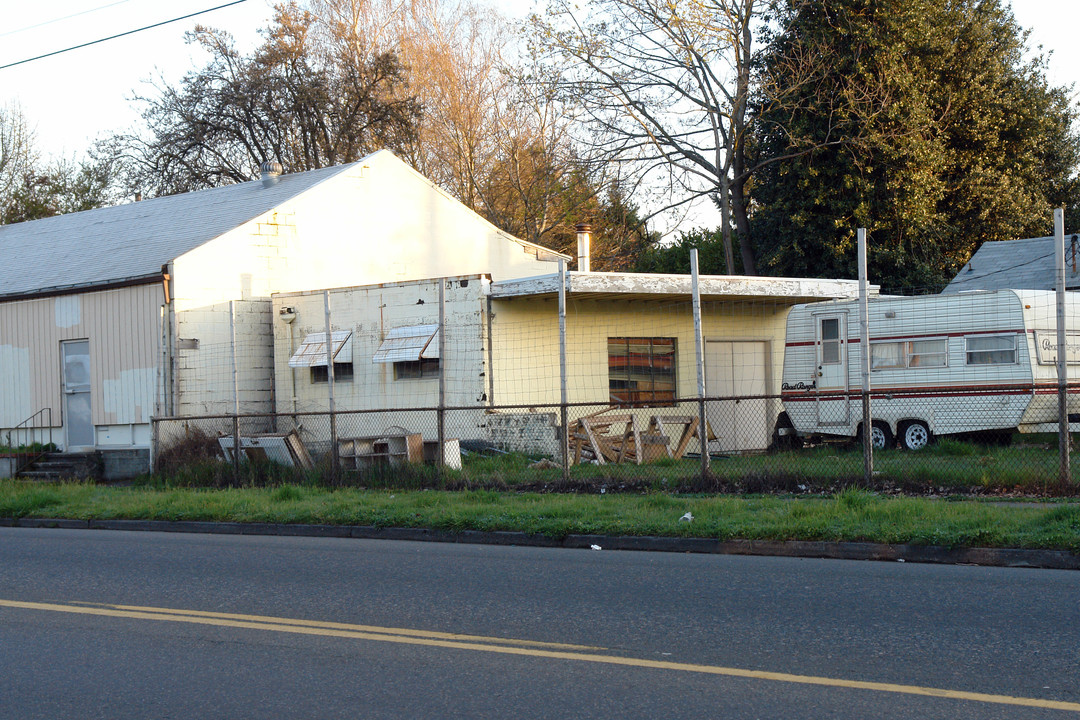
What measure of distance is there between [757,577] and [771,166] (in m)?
25.3

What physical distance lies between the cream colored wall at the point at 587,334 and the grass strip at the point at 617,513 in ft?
15.5

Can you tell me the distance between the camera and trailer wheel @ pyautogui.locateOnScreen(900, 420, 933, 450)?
18.8 meters

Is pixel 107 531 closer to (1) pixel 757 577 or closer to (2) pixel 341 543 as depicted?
(2) pixel 341 543

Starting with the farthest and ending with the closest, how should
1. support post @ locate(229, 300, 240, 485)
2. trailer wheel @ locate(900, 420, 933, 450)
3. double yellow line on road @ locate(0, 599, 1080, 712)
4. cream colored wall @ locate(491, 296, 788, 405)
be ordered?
cream colored wall @ locate(491, 296, 788, 405)
trailer wheel @ locate(900, 420, 933, 450)
support post @ locate(229, 300, 240, 485)
double yellow line on road @ locate(0, 599, 1080, 712)

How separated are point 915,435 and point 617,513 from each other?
9223mm

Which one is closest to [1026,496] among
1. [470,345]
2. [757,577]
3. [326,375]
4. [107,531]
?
[757,577]

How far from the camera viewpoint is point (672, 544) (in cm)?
1076

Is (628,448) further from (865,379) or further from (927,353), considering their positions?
(865,379)

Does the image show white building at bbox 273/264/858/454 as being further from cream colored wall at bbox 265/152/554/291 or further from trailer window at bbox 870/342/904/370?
cream colored wall at bbox 265/152/554/291

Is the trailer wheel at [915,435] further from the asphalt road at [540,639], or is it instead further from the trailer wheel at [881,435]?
the asphalt road at [540,639]

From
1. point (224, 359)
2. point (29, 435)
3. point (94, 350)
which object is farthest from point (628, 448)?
point (29, 435)

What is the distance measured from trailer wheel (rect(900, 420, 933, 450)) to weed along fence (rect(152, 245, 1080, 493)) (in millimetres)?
40

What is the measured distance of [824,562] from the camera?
31.6 ft

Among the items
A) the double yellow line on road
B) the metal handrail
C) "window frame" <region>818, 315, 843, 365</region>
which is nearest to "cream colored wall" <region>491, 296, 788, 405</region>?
"window frame" <region>818, 315, 843, 365</region>
